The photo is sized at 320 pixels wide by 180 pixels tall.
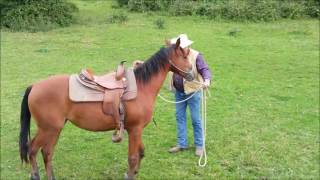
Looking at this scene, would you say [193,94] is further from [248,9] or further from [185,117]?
[248,9]

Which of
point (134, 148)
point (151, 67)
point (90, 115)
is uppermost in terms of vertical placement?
point (151, 67)

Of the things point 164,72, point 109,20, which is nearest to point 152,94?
point 164,72

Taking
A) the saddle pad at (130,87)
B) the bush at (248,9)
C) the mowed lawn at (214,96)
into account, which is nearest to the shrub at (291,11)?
the bush at (248,9)

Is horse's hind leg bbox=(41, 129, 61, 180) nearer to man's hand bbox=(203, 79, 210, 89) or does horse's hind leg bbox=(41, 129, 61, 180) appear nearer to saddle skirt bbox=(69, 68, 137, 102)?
saddle skirt bbox=(69, 68, 137, 102)

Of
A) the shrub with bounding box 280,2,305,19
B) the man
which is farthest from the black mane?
the shrub with bounding box 280,2,305,19

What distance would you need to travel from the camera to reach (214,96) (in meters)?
9.74

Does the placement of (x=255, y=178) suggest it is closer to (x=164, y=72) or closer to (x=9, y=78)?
(x=164, y=72)

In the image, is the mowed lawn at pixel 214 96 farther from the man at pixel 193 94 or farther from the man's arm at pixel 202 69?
the man's arm at pixel 202 69

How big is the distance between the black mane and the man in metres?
0.73

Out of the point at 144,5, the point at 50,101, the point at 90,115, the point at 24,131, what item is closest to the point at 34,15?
the point at 144,5

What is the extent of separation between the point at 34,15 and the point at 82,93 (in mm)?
14072

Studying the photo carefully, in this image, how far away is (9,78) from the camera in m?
A: 11.3

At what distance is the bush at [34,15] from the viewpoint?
18.0 m

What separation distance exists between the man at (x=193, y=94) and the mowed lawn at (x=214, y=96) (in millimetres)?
190
